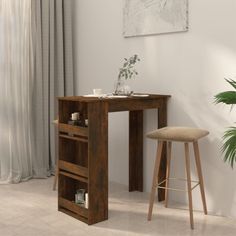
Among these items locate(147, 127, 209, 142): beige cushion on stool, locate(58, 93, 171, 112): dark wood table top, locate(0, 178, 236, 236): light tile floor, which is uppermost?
locate(58, 93, 171, 112): dark wood table top

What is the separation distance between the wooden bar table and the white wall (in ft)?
0.68

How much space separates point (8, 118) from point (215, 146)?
6.50 feet

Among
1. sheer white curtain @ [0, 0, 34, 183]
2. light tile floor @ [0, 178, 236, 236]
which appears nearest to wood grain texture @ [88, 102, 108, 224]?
light tile floor @ [0, 178, 236, 236]

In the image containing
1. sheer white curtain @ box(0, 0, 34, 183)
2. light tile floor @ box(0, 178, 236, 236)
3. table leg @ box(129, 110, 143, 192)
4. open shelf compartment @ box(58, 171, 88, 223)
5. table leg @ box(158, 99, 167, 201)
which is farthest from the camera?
sheer white curtain @ box(0, 0, 34, 183)

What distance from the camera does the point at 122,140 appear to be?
3875 mm

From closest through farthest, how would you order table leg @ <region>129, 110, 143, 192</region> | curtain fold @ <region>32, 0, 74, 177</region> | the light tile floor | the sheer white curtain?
the light tile floor → table leg @ <region>129, 110, 143, 192</region> → the sheer white curtain → curtain fold @ <region>32, 0, 74, 177</region>

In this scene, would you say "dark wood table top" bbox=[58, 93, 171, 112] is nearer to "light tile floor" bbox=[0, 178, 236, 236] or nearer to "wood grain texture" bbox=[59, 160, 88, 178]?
"wood grain texture" bbox=[59, 160, 88, 178]

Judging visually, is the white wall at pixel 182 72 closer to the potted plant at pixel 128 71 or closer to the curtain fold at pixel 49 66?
the potted plant at pixel 128 71

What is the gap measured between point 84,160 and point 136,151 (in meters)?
0.68

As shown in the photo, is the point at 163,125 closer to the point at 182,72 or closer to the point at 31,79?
the point at 182,72

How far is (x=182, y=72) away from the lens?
3.32m

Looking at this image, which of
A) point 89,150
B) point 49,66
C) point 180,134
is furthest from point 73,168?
point 49,66

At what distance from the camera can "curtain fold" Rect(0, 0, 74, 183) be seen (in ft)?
13.0

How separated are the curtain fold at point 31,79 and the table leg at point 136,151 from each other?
37.6 inches
